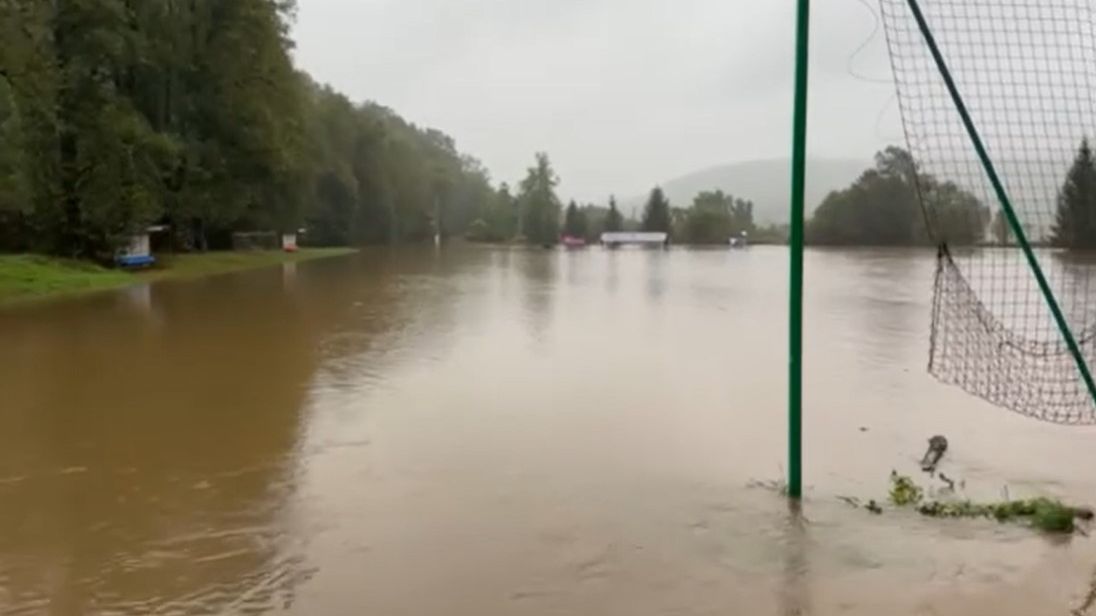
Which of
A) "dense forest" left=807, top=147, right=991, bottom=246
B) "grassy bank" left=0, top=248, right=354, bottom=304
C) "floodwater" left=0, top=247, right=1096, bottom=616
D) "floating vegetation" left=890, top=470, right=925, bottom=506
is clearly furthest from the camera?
"dense forest" left=807, top=147, right=991, bottom=246

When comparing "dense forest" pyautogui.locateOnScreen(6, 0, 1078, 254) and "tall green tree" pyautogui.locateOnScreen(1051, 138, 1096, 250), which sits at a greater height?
"dense forest" pyautogui.locateOnScreen(6, 0, 1078, 254)

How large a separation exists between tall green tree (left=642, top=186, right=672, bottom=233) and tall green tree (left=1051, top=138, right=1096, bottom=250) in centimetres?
7144

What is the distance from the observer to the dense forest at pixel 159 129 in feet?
76.0

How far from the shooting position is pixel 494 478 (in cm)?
606

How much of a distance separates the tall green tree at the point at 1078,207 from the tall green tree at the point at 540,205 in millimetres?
66018

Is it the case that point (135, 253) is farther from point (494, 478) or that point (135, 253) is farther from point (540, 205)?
point (540, 205)

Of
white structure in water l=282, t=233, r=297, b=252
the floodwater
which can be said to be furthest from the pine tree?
the floodwater

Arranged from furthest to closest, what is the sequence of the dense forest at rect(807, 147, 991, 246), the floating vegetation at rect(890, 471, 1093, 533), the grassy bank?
A: 1. the dense forest at rect(807, 147, 991, 246)
2. the grassy bank
3. the floating vegetation at rect(890, 471, 1093, 533)

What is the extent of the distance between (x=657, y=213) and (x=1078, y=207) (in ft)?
239

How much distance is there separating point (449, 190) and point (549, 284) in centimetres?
6113

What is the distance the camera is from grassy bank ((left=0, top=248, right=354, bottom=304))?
62.1 feet

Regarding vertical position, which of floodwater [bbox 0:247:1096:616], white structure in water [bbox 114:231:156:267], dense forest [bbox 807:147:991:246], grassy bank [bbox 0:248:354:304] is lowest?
floodwater [bbox 0:247:1096:616]

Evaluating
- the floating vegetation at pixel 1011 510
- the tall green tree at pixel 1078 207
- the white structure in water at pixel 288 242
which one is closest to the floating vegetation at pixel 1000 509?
the floating vegetation at pixel 1011 510

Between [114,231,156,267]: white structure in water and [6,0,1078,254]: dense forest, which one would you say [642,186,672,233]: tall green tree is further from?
[114,231,156,267]: white structure in water
